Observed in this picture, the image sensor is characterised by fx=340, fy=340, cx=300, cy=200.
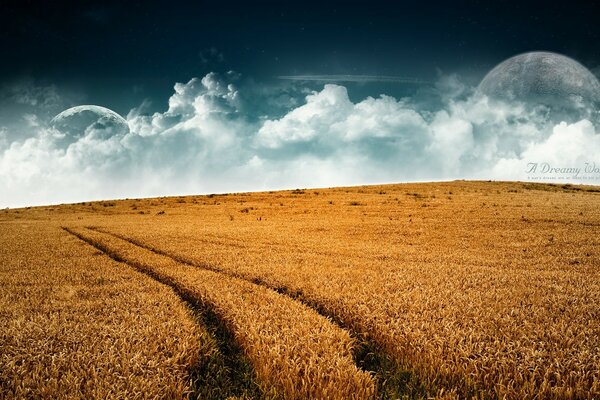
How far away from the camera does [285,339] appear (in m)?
4.07

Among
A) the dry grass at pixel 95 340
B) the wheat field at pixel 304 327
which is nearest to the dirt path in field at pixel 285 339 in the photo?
the wheat field at pixel 304 327

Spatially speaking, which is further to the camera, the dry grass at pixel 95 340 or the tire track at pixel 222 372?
the tire track at pixel 222 372

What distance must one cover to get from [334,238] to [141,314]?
9.15m

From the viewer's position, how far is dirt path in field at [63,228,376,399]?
3219 millimetres

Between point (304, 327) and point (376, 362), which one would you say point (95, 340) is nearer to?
point (304, 327)

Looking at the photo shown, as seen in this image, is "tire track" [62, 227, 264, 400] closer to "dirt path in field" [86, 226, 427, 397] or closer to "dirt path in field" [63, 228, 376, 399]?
"dirt path in field" [63, 228, 376, 399]

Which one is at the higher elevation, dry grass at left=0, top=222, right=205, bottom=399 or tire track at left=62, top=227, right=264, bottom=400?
dry grass at left=0, top=222, right=205, bottom=399

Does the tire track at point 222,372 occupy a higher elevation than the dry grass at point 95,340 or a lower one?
lower

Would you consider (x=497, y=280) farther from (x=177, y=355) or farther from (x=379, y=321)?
(x=177, y=355)

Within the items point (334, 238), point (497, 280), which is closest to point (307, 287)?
point (497, 280)

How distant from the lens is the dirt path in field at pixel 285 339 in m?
3.22

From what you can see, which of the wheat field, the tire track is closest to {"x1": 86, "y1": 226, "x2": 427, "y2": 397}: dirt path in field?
the wheat field

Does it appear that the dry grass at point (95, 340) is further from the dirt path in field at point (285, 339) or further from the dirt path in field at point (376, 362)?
the dirt path in field at point (376, 362)

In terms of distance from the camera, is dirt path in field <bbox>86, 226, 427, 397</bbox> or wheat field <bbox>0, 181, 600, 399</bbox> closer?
wheat field <bbox>0, 181, 600, 399</bbox>
